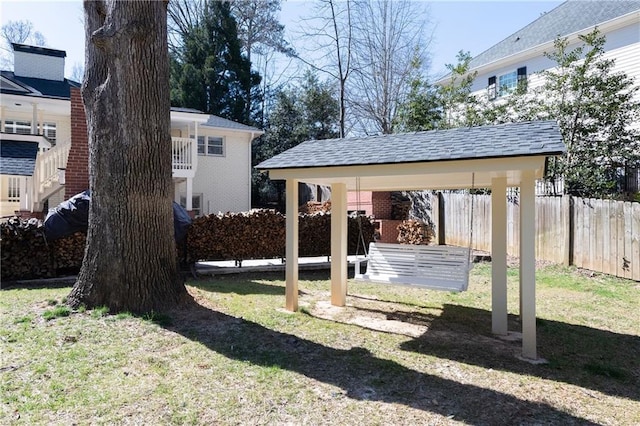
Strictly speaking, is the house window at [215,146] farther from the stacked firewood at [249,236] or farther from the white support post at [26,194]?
the stacked firewood at [249,236]

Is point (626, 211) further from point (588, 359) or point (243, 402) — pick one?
point (243, 402)

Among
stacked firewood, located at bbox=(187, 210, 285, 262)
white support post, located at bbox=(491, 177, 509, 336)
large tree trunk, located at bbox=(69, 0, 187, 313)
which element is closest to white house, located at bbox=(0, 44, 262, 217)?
stacked firewood, located at bbox=(187, 210, 285, 262)

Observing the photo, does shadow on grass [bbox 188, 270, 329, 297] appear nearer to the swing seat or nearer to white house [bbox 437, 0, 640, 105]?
the swing seat

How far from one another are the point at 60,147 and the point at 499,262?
13258 millimetres

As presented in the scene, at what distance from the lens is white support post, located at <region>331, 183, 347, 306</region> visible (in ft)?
24.6

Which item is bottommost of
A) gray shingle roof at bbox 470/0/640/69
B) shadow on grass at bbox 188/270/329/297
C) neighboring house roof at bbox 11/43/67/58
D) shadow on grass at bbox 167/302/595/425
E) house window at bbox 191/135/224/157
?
shadow on grass at bbox 167/302/595/425

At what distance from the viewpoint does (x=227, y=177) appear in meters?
20.6

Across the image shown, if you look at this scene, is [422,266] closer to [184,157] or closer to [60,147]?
[60,147]

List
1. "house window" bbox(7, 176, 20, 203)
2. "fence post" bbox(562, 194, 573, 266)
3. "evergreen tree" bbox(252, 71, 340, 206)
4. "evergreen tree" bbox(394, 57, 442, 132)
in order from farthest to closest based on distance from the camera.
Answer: "evergreen tree" bbox(252, 71, 340, 206), "evergreen tree" bbox(394, 57, 442, 132), "house window" bbox(7, 176, 20, 203), "fence post" bbox(562, 194, 573, 266)

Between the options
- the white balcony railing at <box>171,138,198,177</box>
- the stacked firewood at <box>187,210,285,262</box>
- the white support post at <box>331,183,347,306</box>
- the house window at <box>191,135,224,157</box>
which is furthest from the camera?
the house window at <box>191,135,224,157</box>

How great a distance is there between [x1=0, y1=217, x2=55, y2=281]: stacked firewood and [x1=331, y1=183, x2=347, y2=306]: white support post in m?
5.96

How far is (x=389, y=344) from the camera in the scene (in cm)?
538

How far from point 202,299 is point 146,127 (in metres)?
2.87

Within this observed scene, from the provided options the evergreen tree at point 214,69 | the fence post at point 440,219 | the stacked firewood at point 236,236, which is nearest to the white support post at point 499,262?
the stacked firewood at point 236,236
